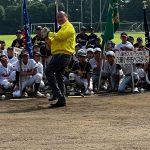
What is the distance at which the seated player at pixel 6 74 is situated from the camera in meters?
15.0

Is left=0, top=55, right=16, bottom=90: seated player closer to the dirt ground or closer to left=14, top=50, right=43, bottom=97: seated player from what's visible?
left=14, top=50, right=43, bottom=97: seated player

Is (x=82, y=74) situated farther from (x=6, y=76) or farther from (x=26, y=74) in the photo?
(x=6, y=76)

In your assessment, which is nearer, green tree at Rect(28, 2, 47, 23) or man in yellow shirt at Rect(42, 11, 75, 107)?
man in yellow shirt at Rect(42, 11, 75, 107)

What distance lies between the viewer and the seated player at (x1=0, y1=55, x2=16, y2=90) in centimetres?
1500

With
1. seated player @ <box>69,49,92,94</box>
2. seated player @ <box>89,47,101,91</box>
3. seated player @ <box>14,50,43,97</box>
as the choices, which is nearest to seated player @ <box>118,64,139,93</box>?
seated player @ <box>89,47,101,91</box>

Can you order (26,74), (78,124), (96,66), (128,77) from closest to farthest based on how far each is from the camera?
(78,124)
(26,74)
(128,77)
(96,66)

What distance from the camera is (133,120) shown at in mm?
9781

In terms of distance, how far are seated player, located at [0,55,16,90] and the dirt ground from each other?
5.54 feet

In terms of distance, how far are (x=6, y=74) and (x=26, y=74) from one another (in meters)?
1.00

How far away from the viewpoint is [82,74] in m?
14.7

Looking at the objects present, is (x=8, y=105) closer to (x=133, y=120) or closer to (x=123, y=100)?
(x=123, y=100)

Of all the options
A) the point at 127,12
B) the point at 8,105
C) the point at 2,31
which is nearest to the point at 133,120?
the point at 8,105

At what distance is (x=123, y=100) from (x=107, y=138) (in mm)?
5200

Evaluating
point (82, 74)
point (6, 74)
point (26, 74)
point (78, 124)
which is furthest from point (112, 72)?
point (78, 124)
